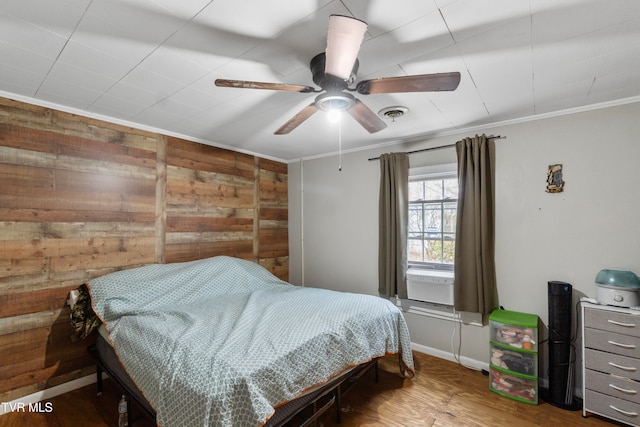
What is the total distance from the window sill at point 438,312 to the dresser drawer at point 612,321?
A: 88 centimetres

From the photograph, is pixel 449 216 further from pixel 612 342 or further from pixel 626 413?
pixel 626 413

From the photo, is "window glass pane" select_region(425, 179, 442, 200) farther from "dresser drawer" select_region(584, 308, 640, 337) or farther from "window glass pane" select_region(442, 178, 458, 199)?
"dresser drawer" select_region(584, 308, 640, 337)

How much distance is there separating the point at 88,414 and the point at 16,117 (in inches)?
93.0

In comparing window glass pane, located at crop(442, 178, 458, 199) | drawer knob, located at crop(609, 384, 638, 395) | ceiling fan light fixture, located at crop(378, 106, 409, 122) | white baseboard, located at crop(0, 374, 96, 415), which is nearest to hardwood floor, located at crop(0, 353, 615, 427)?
white baseboard, located at crop(0, 374, 96, 415)

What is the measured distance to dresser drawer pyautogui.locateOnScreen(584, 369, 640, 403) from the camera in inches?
77.9

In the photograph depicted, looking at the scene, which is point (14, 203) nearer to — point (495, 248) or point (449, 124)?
point (449, 124)

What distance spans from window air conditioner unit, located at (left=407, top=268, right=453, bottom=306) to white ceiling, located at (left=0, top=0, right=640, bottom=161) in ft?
5.39

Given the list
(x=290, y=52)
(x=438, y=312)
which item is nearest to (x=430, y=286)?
(x=438, y=312)

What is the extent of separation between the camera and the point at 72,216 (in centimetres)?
249

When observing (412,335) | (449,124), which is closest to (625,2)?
(449,124)

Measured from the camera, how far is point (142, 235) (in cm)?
292

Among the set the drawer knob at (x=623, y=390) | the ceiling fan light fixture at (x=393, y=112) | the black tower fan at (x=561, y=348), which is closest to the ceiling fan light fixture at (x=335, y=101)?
the ceiling fan light fixture at (x=393, y=112)

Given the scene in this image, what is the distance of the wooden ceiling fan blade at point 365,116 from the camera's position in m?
1.85

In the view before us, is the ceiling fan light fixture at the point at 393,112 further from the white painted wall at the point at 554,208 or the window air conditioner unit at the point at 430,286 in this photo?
the window air conditioner unit at the point at 430,286
